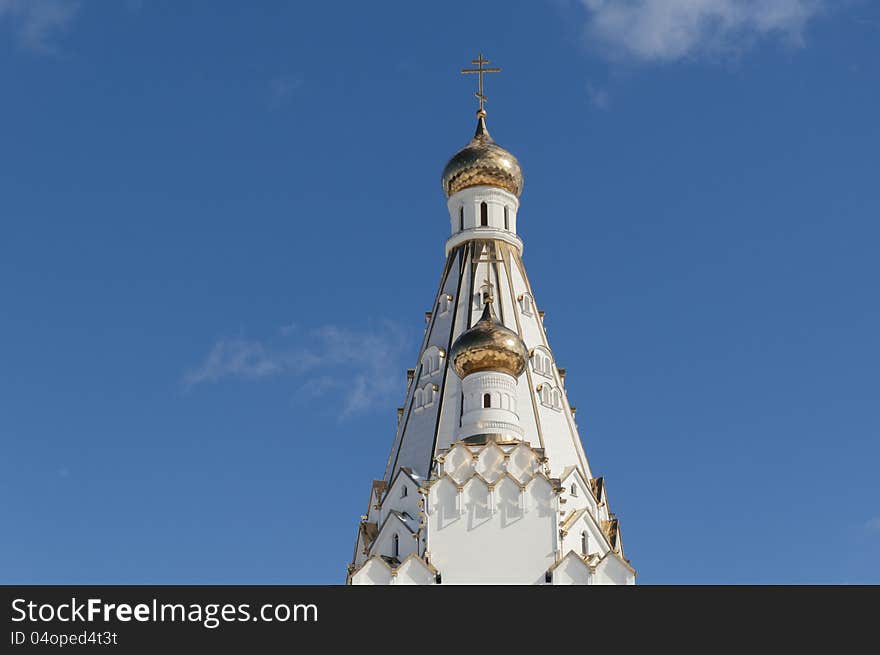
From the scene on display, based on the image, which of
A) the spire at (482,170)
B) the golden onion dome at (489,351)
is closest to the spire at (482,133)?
the spire at (482,170)

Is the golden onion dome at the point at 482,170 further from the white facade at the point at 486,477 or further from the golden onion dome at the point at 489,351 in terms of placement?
the golden onion dome at the point at 489,351

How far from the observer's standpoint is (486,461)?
71.2 ft

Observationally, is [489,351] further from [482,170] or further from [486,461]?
[482,170]

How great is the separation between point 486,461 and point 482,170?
22.4 feet

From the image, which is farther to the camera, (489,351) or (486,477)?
(489,351)

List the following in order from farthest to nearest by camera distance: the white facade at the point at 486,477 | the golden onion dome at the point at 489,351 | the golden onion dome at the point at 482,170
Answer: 1. the golden onion dome at the point at 482,170
2. the golden onion dome at the point at 489,351
3. the white facade at the point at 486,477

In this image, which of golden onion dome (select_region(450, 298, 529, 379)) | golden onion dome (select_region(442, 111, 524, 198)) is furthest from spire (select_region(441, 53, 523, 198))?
golden onion dome (select_region(450, 298, 529, 379))

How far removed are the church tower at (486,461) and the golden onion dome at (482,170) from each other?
776 mm

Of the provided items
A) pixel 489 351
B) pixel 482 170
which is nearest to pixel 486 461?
pixel 489 351

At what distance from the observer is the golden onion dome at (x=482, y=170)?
87.1 feet
